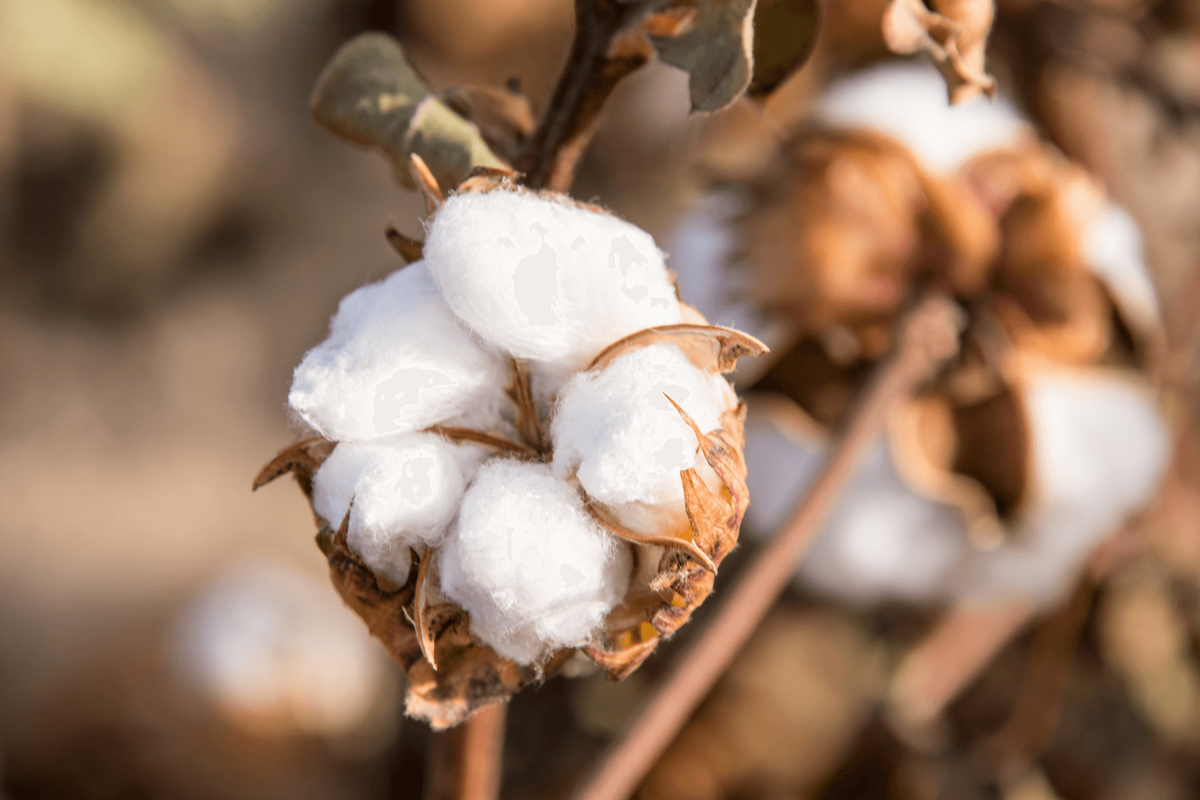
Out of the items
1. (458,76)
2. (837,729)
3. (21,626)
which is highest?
(458,76)

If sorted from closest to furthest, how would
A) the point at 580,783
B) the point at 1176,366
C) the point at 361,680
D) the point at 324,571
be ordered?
1. the point at 580,783
2. the point at 1176,366
3. the point at 361,680
4. the point at 324,571

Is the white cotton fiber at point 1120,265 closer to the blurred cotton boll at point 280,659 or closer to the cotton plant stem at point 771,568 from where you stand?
the cotton plant stem at point 771,568

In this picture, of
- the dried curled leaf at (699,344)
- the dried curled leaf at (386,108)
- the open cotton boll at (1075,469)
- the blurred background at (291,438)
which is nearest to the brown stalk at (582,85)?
the dried curled leaf at (386,108)

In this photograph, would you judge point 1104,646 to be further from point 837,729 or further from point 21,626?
point 21,626

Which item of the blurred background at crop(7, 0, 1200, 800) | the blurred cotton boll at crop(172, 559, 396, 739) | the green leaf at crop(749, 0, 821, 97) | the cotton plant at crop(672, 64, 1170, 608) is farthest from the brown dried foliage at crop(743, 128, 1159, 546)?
the blurred cotton boll at crop(172, 559, 396, 739)

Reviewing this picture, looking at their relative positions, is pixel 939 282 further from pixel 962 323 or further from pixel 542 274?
pixel 542 274

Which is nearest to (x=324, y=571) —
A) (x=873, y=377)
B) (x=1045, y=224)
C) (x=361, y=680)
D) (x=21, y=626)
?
(x=361, y=680)

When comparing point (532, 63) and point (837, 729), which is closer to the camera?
point (837, 729)
